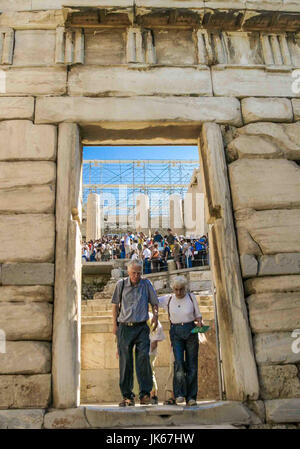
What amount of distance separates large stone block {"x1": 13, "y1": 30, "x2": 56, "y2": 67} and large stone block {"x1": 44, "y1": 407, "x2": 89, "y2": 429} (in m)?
4.64

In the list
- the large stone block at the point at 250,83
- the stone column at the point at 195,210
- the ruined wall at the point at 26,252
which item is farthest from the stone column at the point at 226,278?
the stone column at the point at 195,210

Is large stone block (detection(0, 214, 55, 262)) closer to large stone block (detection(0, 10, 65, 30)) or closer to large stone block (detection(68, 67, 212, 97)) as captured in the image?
large stone block (detection(68, 67, 212, 97))

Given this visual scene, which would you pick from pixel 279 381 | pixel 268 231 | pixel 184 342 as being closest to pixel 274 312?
pixel 279 381

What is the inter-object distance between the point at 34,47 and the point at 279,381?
223 inches

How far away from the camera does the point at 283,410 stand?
4055mm

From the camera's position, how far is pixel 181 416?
3.98m

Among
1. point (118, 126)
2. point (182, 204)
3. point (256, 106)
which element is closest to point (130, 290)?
point (118, 126)

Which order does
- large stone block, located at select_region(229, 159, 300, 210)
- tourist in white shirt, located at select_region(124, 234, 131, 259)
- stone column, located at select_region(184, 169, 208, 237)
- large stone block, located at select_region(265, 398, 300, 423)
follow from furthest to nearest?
stone column, located at select_region(184, 169, 208, 237)
tourist in white shirt, located at select_region(124, 234, 131, 259)
large stone block, located at select_region(229, 159, 300, 210)
large stone block, located at select_region(265, 398, 300, 423)

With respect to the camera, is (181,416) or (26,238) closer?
(181,416)

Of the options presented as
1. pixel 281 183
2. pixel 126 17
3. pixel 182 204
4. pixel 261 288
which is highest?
pixel 182 204

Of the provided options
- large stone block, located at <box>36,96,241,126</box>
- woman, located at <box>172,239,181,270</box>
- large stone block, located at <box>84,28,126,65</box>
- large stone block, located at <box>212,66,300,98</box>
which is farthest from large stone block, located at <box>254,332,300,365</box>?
woman, located at <box>172,239,181,270</box>

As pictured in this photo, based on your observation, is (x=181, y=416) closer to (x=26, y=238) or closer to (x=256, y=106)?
(x=26, y=238)

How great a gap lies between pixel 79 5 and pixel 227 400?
5.82 metres

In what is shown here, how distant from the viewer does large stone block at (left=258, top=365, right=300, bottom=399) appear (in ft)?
13.8
